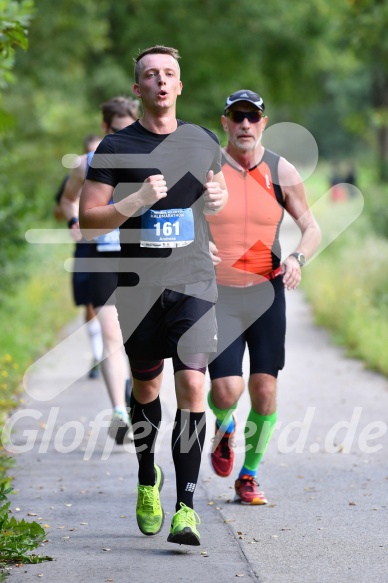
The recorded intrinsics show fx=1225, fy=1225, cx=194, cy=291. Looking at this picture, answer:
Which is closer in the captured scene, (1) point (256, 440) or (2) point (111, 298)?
(1) point (256, 440)

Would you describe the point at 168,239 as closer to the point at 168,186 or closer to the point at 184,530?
the point at 168,186

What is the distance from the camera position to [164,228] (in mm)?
5477

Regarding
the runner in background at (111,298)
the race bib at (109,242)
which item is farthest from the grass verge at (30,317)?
the race bib at (109,242)

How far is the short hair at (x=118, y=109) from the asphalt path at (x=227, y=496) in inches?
88.5

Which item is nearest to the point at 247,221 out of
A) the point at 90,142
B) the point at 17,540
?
the point at 17,540

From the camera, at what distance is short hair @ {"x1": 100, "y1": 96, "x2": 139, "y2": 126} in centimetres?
817

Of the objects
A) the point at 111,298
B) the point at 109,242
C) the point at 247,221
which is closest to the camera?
the point at 247,221

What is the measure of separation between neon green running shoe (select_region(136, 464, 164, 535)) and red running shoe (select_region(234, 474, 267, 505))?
90 centimetres

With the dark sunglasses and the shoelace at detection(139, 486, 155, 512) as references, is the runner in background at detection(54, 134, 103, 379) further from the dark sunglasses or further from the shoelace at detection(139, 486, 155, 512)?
the shoelace at detection(139, 486, 155, 512)

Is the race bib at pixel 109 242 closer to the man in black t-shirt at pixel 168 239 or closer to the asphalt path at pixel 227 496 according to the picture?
the asphalt path at pixel 227 496

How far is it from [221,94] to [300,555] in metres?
32.5

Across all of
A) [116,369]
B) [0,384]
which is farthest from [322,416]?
[0,384]

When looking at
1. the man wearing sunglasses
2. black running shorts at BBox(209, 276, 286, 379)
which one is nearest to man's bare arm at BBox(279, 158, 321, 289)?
the man wearing sunglasses

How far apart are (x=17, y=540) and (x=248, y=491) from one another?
1684 mm
